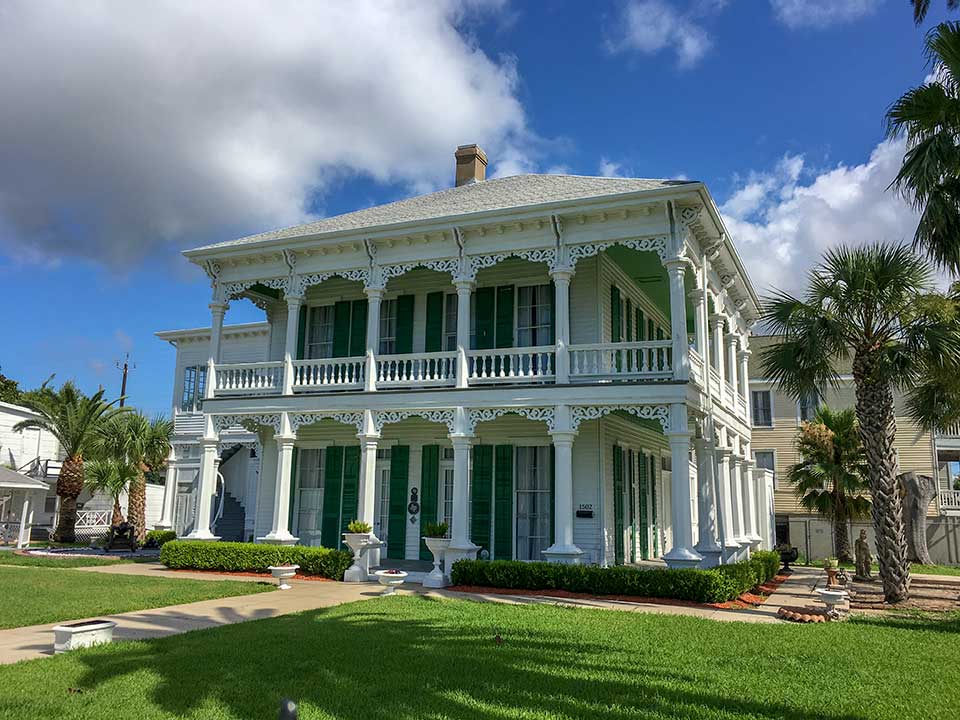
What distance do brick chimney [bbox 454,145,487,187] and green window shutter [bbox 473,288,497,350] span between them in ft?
20.4

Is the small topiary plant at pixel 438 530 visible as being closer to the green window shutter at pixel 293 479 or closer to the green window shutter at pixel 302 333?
the green window shutter at pixel 293 479

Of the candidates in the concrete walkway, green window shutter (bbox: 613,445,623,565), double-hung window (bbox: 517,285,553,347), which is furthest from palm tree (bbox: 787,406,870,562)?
double-hung window (bbox: 517,285,553,347)

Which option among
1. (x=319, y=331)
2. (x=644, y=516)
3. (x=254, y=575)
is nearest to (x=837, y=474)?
(x=644, y=516)

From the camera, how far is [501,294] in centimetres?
1778

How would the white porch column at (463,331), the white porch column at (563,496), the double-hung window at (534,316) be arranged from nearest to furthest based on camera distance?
the white porch column at (563,496), the white porch column at (463,331), the double-hung window at (534,316)

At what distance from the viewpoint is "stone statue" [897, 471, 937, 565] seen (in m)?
24.2

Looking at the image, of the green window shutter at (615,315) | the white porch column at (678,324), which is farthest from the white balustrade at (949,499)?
the white porch column at (678,324)

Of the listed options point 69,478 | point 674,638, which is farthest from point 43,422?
point 674,638

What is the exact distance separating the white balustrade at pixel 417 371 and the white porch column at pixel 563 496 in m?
2.86

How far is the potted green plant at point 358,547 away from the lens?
612 inches

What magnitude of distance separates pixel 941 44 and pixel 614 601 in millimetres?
9887

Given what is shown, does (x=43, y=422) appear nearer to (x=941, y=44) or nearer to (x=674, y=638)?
(x=674, y=638)

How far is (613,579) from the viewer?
43.1 feet

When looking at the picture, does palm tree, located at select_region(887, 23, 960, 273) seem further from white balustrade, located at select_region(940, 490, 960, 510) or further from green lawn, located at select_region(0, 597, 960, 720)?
white balustrade, located at select_region(940, 490, 960, 510)
